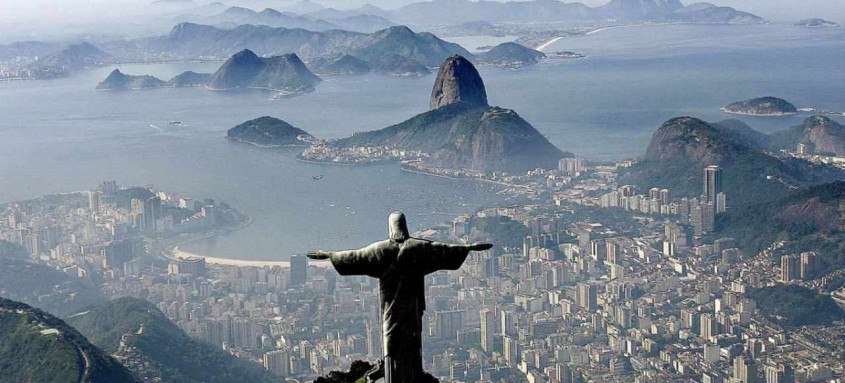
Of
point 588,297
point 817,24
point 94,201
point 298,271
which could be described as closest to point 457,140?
point 94,201

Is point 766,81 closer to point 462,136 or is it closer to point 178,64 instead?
point 462,136

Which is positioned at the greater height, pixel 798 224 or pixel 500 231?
pixel 798 224

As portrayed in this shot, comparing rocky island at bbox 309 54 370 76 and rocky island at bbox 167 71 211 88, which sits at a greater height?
rocky island at bbox 309 54 370 76

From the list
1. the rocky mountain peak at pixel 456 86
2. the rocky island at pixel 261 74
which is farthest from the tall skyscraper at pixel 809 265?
the rocky island at pixel 261 74

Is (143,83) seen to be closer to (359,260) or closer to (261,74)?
(261,74)

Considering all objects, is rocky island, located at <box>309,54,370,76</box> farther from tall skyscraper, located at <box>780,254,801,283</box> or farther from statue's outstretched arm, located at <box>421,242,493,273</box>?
statue's outstretched arm, located at <box>421,242,493,273</box>

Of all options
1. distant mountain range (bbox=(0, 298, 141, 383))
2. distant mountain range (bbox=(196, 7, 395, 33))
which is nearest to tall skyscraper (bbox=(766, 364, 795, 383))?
distant mountain range (bbox=(0, 298, 141, 383))
